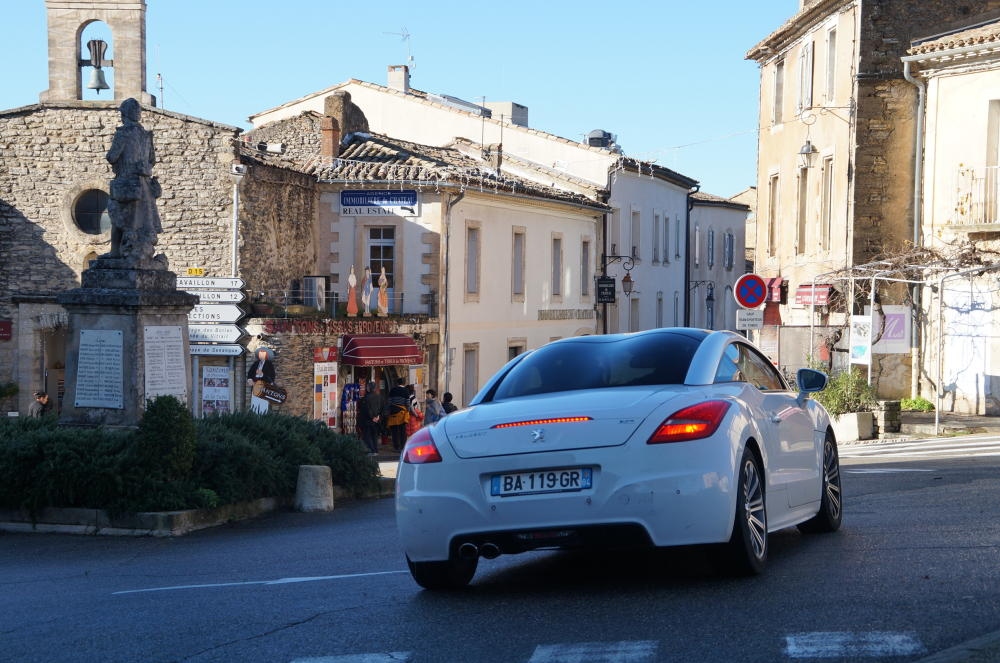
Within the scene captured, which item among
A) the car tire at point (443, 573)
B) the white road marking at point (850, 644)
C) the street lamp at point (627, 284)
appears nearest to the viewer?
the white road marking at point (850, 644)

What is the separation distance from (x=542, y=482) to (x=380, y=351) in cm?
2651

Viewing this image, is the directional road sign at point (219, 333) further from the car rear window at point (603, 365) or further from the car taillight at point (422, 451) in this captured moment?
the car taillight at point (422, 451)

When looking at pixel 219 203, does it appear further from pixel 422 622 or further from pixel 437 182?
pixel 422 622

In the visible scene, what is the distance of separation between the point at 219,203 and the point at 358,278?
5.38 meters

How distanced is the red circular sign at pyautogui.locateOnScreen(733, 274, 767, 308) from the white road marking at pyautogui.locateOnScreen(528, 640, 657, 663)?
18.1 meters

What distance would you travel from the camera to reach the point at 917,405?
29359 millimetres

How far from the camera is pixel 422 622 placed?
6.80m

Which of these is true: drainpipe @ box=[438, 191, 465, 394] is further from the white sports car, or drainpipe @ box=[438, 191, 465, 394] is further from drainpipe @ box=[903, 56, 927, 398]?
the white sports car

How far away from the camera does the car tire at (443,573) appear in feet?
25.1

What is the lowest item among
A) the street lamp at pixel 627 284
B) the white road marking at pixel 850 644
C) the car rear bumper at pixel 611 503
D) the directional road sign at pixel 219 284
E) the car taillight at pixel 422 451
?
the white road marking at pixel 850 644

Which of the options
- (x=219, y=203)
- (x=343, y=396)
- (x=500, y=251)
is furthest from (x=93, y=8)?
(x=500, y=251)

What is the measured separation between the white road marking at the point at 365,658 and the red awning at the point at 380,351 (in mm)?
26770

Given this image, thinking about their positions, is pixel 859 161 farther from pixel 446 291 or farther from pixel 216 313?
pixel 216 313

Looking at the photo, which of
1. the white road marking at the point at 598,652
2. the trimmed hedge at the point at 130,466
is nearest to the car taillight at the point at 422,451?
the white road marking at the point at 598,652
